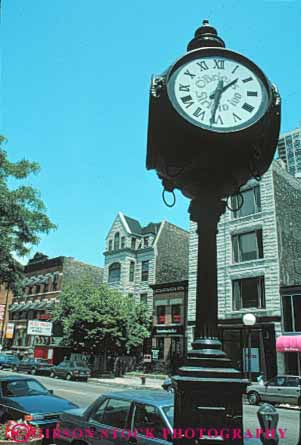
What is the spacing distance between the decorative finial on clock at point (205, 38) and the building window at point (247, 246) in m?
27.1

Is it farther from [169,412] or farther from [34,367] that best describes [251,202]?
[169,412]

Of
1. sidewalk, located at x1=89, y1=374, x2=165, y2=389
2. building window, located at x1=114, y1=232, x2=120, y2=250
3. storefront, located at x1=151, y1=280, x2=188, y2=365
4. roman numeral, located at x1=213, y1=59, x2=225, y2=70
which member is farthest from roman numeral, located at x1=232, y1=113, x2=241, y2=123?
building window, located at x1=114, y1=232, x2=120, y2=250

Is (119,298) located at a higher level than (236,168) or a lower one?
higher

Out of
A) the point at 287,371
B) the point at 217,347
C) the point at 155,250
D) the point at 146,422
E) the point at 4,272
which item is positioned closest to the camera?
the point at 217,347

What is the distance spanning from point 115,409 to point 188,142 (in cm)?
456

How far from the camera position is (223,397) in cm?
269

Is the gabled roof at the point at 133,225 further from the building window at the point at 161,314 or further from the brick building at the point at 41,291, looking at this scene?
the brick building at the point at 41,291

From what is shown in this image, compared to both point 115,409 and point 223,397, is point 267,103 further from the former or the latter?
point 115,409

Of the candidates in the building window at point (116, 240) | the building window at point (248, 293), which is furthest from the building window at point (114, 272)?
the building window at point (248, 293)

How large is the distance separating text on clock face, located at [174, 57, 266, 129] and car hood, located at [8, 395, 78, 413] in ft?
25.5

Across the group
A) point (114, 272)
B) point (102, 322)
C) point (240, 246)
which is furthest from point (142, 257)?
point (240, 246)

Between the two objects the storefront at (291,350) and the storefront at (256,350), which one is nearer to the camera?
the storefront at (291,350)

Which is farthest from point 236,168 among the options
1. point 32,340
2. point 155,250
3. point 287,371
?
point 32,340

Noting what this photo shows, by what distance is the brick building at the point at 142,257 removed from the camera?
40.8 m
